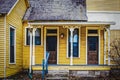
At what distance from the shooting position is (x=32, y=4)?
22.4m

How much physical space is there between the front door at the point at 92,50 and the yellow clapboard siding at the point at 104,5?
2192 millimetres

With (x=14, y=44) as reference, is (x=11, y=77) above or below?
below

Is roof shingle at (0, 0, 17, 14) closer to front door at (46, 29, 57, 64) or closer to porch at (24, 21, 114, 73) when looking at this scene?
porch at (24, 21, 114, 73)

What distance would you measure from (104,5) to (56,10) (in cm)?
363

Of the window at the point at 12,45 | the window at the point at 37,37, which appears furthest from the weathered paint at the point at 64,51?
the window at the point at 12,45

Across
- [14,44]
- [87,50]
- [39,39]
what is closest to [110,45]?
[87,50]

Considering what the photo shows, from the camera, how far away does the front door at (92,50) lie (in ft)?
68.3

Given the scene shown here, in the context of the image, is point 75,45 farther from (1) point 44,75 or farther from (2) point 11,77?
(2) point 11,77

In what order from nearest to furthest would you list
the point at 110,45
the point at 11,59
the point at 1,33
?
the point at 1,33, the point at 11,59, the point at 110,45

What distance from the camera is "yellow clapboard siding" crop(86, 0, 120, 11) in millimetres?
20906

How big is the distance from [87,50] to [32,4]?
577 cm

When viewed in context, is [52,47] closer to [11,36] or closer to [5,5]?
[11,36]

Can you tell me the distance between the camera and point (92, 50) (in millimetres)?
20844

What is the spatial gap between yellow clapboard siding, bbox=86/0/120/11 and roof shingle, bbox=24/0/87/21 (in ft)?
2.56
